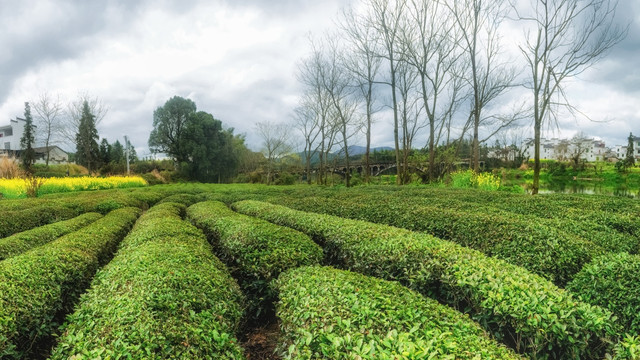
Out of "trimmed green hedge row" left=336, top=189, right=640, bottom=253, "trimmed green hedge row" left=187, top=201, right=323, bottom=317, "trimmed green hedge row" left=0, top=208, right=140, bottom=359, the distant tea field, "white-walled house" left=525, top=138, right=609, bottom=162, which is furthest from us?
"white-walled house" left=525, top=138, right=609, bottom=162

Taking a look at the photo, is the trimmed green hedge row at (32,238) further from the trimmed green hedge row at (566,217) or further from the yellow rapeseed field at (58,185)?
the yellow rapeseed field at (58,185)

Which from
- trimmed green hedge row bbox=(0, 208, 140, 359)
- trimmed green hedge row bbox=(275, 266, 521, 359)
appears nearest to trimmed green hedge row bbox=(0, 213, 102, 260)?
trimmed green hedge row bbox=(0, 208, 140, 359)

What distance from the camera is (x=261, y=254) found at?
4648mm

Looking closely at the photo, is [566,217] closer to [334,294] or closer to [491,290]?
[491,290]

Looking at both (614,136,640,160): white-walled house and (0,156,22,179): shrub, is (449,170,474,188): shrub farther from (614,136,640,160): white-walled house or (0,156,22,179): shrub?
(614,136,640,160): white-walled house

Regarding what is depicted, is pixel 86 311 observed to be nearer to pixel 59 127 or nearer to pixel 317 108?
Answer: pixel 317 108

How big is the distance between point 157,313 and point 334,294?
1522mm

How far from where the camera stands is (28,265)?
3.91 m

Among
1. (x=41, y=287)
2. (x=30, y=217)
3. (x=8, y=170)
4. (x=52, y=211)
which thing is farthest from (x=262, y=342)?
(x=8, y=170)

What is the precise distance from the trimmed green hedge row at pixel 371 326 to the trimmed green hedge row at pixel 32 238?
504 cm

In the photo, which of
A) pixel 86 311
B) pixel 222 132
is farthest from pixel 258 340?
pixel 222 132

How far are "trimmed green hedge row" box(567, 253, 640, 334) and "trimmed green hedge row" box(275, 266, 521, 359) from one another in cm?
184

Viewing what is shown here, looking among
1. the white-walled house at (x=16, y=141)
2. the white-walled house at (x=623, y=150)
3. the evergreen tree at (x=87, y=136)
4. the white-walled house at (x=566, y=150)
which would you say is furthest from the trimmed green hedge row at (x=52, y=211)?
the white-walled house at (x=623, y=150)

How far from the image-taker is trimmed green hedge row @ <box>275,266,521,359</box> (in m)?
2.19
